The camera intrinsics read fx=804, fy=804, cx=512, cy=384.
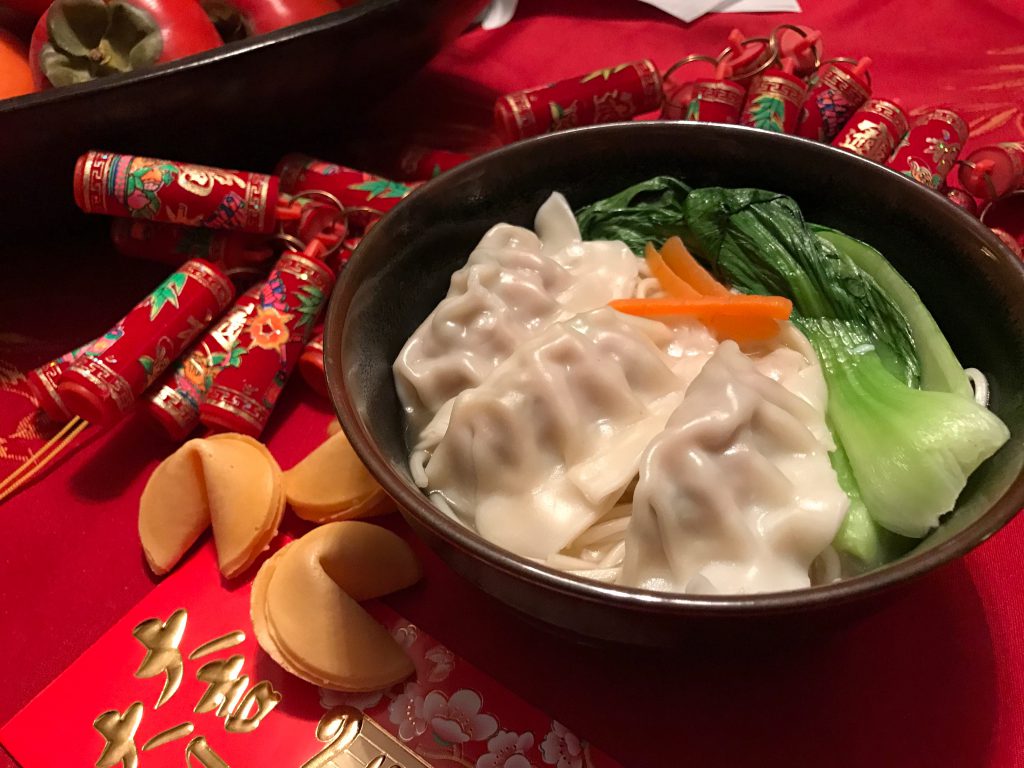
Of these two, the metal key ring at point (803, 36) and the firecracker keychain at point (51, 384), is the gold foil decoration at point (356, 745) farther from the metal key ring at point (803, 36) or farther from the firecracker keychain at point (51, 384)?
the metal key ring at point (803, 36)

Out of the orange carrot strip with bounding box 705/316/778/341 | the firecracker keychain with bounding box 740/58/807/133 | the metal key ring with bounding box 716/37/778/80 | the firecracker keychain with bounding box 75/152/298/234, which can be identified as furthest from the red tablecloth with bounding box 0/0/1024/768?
the metal key ring with bounding box 716/37/778/80

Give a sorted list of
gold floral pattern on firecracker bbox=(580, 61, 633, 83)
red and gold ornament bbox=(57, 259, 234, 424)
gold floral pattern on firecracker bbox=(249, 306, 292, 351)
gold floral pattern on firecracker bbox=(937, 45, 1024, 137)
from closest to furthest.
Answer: red and gold ornament bbox=(57, 259, 234, 424) < gold floral pattern on firecracker bbox=(249, 306, 292, 351) < gold floral pattern on firecracker bbox=(580, 61, 633, 83) < gold floral pattern on firecracker bbox=(937, 45, 1024, 137)

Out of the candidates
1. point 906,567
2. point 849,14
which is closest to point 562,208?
point 906,567

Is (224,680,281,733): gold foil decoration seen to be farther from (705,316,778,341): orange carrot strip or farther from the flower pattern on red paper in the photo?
(705,316,778,341): orange carrot strip

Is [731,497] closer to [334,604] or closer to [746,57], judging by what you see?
[334,604]

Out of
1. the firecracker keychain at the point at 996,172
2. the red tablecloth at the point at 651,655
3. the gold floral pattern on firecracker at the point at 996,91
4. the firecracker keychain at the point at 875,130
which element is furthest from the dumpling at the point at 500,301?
the gold floral pattern on firecracker at the point at 996,91

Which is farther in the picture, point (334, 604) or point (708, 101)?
point (708, 101)

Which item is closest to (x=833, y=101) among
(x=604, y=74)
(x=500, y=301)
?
(x=604, y=74)
